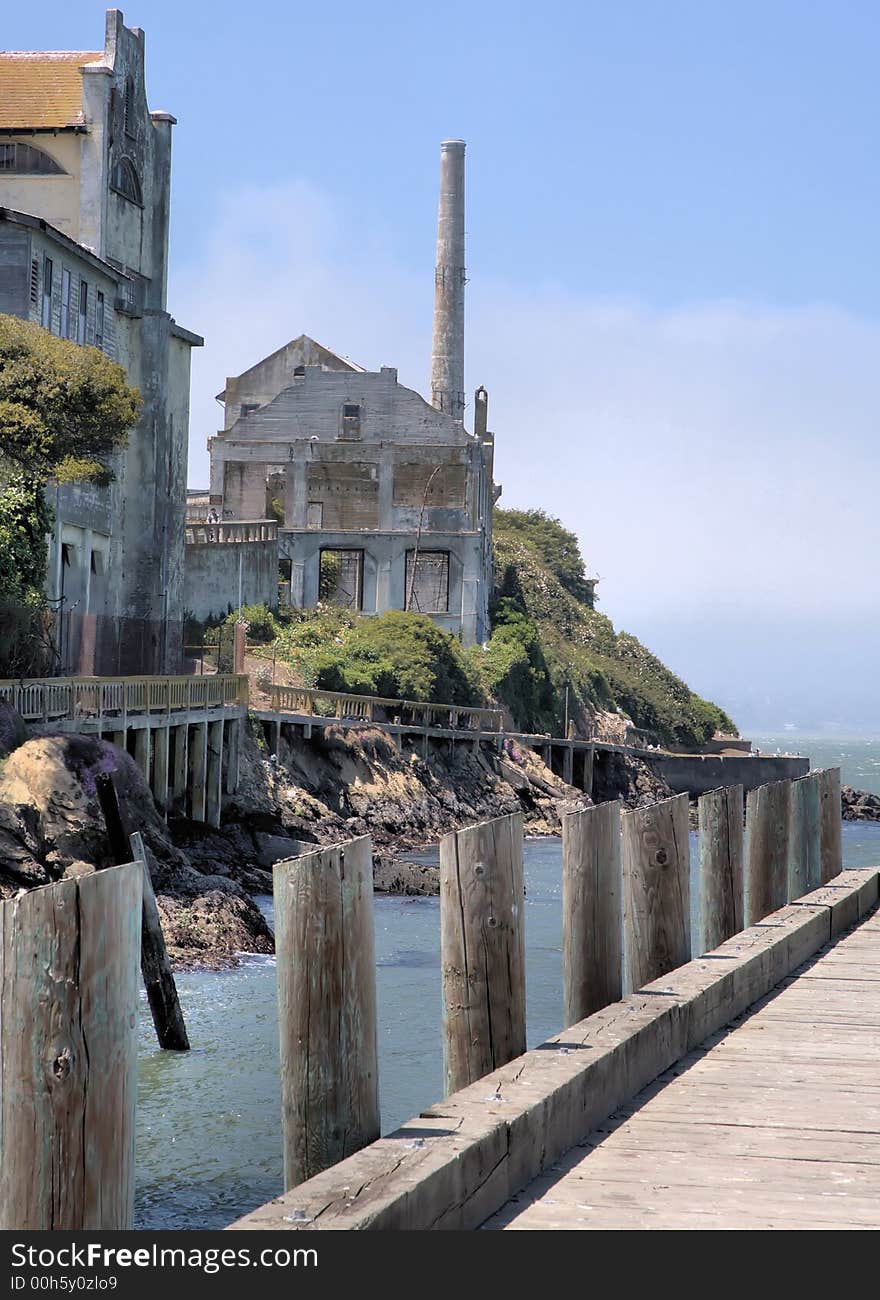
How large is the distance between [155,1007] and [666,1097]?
14.5m

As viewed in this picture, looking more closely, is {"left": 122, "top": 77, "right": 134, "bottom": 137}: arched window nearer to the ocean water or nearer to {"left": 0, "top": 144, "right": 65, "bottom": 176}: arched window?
{"left": 0, "top": 144, "right": 65, "bottom": 176}: arched window

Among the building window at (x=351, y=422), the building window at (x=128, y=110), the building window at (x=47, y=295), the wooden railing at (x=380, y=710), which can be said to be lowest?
the wooden railing at (x=380, y=710)

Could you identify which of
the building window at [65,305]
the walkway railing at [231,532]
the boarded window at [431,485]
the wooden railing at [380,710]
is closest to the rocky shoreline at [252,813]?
the wooden railing at [380,710]

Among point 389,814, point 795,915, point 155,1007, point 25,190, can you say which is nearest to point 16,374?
point 25,190

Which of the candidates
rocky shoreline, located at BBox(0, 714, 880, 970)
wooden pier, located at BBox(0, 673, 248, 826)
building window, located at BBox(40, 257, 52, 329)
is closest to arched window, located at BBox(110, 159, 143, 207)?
building window, located at BBox(40, 257, 52, 329)

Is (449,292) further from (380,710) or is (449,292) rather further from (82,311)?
(82,311)

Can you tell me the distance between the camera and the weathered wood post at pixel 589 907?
8914 mm

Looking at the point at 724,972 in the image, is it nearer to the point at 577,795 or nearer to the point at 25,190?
the point at 25,190

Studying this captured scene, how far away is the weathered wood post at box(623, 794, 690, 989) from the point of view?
390 inches

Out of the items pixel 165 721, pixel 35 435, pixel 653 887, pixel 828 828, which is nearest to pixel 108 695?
pixel 165 721

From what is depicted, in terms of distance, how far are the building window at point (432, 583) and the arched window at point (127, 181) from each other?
26.1 meters

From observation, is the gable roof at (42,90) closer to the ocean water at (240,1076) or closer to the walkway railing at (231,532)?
the walkway railing at (231,532)

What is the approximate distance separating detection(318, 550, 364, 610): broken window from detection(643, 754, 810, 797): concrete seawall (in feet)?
57.6

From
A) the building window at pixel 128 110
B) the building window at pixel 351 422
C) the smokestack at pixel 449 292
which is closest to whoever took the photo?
the building window at pixel 128 110
